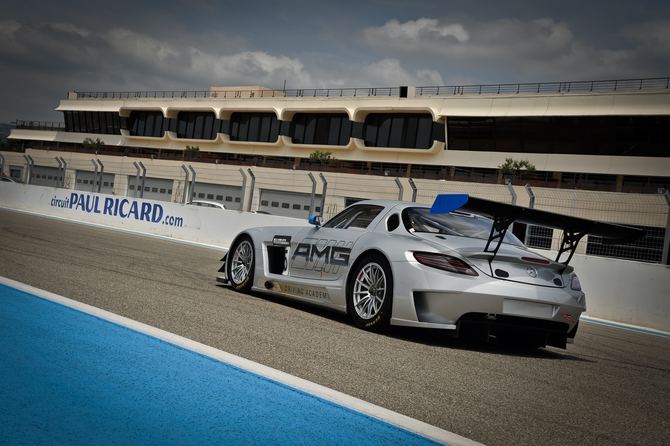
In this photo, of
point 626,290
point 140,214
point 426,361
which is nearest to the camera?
point 426,361

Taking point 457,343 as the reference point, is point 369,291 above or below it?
above

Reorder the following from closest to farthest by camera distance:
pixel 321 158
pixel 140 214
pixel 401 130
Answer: pixel 140 214, pixel 401 130, pixel 321 158

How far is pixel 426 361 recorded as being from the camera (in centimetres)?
455

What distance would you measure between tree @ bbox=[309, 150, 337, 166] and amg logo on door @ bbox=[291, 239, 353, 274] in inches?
1587

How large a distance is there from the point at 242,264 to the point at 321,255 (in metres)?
1.49

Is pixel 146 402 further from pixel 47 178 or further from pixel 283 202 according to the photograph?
pixel 283 202

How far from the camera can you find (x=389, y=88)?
1850 inches

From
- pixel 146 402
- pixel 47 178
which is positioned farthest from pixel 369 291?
pixel 47 178

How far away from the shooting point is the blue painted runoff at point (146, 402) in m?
2.59

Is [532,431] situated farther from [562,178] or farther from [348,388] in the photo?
[562,178]

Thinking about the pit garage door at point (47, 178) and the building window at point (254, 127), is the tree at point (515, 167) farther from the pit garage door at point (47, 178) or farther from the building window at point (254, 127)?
the pit garage door at point (47, 178)

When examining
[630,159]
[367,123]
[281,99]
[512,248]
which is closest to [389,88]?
[367,123]

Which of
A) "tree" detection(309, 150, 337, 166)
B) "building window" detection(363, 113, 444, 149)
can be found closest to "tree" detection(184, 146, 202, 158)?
"tree" detection(309, 150, 337, 166)

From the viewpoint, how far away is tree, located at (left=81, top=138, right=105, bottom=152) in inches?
2264
